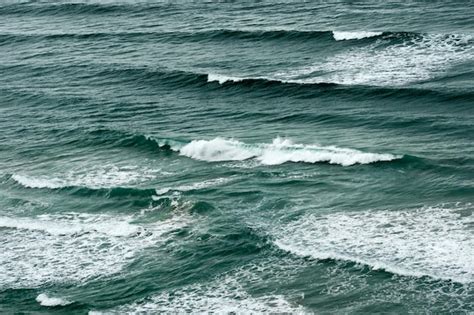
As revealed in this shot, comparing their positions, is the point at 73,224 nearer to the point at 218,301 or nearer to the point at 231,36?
the point at 218,301

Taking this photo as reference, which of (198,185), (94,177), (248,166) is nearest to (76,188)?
(94,177)

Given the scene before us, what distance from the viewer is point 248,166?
51.2m

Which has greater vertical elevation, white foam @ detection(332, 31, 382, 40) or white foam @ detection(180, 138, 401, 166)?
white foam @ detection(332, 31, 382, 40)

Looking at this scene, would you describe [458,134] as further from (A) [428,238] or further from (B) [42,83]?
(B) [42,83]

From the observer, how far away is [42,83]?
237 feet

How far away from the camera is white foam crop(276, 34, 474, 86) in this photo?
201 feet

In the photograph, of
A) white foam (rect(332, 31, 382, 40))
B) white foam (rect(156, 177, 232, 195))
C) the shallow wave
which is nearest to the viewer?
white foam (rect(156, 177, 232, 195))

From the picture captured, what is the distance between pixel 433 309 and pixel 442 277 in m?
2.27

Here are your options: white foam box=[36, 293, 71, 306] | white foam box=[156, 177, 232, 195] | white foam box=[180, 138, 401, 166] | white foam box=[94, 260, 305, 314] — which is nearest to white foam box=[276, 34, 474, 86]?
white foam box=[180, 138, 401, 166]

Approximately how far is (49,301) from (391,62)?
34.5 meters

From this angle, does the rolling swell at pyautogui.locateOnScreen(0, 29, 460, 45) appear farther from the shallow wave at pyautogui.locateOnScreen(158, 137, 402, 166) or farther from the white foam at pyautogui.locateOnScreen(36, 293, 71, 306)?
the white foam at pyautogui.locateOnScreen(36, 293, 71, 306)

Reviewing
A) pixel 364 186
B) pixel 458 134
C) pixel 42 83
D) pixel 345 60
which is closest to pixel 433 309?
pixel 364 186

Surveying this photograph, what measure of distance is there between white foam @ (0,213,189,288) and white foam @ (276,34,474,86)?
21321 millimetres

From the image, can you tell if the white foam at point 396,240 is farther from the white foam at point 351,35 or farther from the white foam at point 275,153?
the white foam at point 351,35
